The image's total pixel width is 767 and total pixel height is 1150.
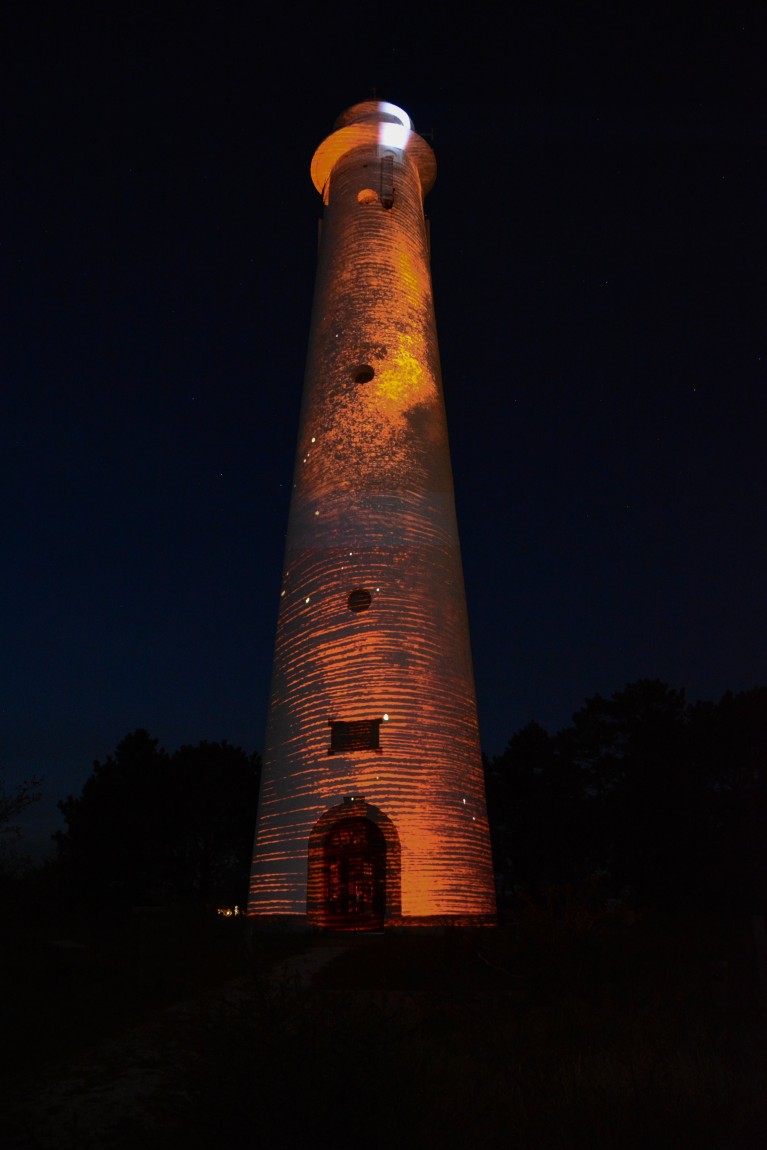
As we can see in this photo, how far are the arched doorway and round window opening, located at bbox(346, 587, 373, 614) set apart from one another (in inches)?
136

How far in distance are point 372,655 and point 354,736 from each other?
53.3 inches

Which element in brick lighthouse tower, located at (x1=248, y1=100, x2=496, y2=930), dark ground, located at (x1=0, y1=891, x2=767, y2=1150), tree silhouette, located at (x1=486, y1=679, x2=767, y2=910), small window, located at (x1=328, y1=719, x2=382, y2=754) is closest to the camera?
dark ground, located at (x1=0, y1=891, x2=767, y2=1150)

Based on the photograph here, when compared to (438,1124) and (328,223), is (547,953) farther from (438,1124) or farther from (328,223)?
(328,223)

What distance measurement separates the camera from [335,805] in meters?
13.8

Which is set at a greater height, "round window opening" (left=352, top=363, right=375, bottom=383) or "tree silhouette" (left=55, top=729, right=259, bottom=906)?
"round window opening" (left=352, top=363, right=375, bottom=383)

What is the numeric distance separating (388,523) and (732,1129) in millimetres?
11664

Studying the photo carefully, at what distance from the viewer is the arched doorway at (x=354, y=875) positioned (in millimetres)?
13797

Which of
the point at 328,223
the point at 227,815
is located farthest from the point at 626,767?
the point at 328,223

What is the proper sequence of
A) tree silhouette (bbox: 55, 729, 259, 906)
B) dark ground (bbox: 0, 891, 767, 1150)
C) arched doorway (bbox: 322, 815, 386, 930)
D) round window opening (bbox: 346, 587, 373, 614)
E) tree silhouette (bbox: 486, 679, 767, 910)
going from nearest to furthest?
dark ground (bbox: 0, 891, 767, 1150) < arched doorway (bbox: 322, 815, 386, 930) < round window opening (bbox: 346, 587, 373, 614) < tree silhouette (bbox: 486, 679, 767, 910) < tree silhouette (bbox: 55, 729, 259, 906)

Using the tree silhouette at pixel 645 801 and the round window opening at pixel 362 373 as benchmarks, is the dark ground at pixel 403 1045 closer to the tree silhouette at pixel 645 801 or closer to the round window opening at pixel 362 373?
the round window opening at pixel 362 373

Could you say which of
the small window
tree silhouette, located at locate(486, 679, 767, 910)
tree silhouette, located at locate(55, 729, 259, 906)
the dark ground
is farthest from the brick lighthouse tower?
tree silhouette, located at locate(55, 729, 259, 906)

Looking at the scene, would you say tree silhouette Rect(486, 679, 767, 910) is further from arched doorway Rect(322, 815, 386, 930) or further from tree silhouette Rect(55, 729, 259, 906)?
arched doorway Rect(322, 815, 386, 930)

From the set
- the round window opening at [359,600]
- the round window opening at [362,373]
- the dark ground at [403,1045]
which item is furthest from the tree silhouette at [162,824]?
the dark ground at [403,1045]

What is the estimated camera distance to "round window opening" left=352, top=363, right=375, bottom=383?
666 inches
